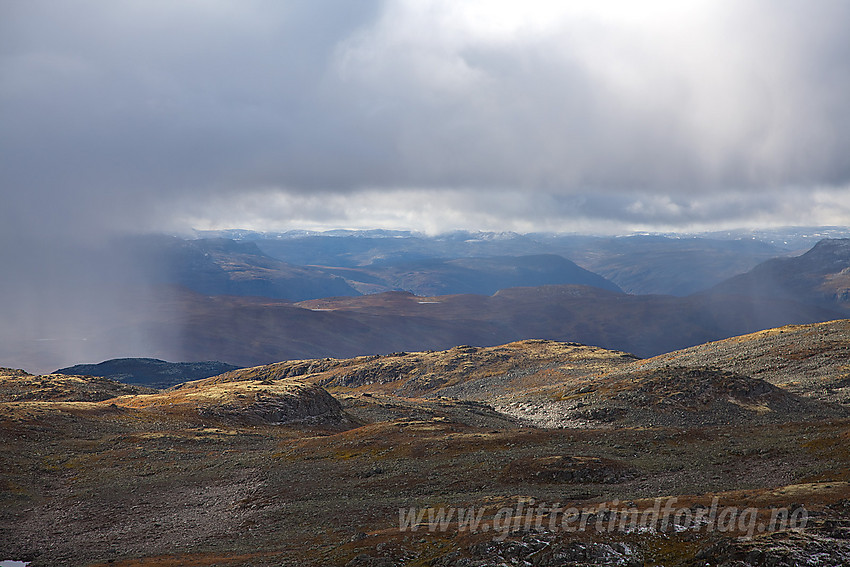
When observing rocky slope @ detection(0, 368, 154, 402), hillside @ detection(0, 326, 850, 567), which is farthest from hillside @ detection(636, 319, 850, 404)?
rocky slope @ detection(0, 368, 154, 402)

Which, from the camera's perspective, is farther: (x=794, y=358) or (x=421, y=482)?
(x=794, y=358)

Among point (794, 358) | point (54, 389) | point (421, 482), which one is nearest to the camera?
point (421, 482)

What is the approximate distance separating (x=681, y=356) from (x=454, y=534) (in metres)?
144

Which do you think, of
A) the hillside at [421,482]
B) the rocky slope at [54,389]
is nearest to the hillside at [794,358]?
the hillside at [421,482]

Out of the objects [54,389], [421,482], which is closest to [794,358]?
[421,482]

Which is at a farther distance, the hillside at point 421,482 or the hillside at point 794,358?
the hillside at point 794,358

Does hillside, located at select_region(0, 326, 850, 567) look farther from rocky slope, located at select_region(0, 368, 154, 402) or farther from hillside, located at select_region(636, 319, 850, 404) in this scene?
rocky slope, located at select_region(0, 368, 154, 402)

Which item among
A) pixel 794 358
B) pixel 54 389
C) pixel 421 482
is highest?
pixel 421 482

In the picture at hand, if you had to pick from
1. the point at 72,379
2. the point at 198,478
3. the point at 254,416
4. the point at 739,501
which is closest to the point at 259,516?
the point at 198,478

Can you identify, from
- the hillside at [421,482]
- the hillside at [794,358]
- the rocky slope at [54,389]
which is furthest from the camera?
the rocky slope at [54,389]

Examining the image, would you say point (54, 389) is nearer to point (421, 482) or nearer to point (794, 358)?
point (421, 482)

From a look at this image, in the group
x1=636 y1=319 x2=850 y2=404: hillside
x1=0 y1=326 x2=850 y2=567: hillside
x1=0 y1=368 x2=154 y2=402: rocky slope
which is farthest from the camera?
x1=0 y1=368 x2=154 y2=402: rocky slope

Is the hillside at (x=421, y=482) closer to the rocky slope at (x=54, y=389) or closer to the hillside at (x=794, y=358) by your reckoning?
the hillside at (x=794, y=358)

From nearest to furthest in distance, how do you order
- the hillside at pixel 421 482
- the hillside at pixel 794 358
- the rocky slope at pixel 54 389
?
1. the hillside at pixel 421 482
2. the hillside at pixel 794 358
3. the rocky slope at pixel 54 389
